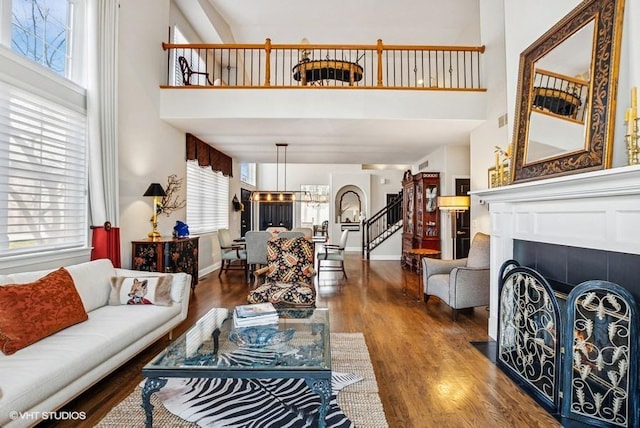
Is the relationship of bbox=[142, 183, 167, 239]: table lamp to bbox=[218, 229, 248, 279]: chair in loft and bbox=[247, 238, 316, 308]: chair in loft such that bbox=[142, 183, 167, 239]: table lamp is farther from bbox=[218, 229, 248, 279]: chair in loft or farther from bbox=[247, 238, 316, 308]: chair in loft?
bbox=[218, 229, 248, 279]: chair in loft

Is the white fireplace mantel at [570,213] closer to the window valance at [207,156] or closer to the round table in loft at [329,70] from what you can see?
the round table in loft at [329,70]

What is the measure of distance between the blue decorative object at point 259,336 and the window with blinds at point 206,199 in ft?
14.3

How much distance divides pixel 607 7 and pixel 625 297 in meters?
1.80

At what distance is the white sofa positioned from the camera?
162cm

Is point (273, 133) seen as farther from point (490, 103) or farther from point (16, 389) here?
point (16, 389)

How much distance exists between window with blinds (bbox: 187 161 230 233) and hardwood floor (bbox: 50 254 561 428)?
1.88 meters

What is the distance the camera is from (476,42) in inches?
273

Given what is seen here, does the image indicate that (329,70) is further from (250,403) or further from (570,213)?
(250,403)

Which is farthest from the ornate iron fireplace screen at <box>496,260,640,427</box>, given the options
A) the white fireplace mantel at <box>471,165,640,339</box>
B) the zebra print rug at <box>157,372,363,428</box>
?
the zebra print rug at <box>157,372,363,428</box>

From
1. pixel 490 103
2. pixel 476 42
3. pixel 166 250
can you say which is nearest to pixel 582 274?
pixel 490 103

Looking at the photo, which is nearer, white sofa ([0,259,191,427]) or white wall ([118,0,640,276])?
white sofa ([0,259,191,427])

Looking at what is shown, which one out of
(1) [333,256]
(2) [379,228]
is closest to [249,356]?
(1) [333,256]

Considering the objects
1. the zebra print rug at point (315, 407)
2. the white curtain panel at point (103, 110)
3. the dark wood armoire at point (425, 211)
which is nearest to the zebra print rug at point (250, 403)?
the zebra print rug at point (315, 407)

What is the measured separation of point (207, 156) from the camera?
668cm
